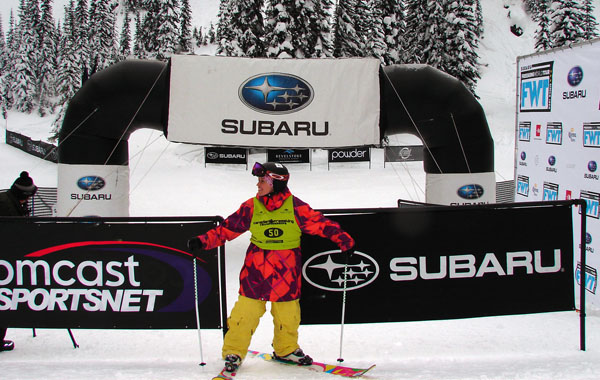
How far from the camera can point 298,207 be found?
370 centimetres

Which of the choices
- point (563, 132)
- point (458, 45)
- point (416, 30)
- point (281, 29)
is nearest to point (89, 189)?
point (563, 132)

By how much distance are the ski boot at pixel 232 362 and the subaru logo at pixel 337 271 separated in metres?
0.88

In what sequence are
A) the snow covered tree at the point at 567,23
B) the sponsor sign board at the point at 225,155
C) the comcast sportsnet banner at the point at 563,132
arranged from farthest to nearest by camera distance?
the snow covered tree at the point at 567,23 → the sponsor sign board at the point at 225,155 → the comcast sportsnet banner at the point at 563,132

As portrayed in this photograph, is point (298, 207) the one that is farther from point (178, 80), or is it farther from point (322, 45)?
point (322, 45)

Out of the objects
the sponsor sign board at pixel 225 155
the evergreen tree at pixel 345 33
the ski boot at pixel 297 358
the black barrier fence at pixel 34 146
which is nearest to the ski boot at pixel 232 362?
the ski boot at pixel 297 358

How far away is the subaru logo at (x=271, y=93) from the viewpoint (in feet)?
28.8

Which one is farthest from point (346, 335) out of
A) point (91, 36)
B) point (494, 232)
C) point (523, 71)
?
point (91, 36)

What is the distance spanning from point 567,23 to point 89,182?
32.5 meters

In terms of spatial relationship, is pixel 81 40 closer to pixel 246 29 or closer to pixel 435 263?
pixel 246 29

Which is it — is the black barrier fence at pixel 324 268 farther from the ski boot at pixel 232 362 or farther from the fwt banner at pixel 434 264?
the ski boot at pixel 232 362

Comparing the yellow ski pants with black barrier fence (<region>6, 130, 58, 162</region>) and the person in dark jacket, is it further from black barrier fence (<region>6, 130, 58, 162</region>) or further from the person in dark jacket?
black barrier fence (<region>6, 130, 58, 162</region>)

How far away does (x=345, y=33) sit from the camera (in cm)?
3278

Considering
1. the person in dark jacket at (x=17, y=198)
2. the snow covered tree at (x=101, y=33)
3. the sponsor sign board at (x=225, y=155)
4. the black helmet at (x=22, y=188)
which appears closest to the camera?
the person in dark jacket at (x=17, y=198)

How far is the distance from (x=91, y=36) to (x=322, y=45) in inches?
1671
